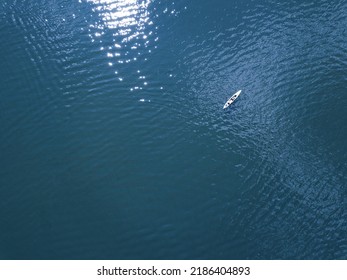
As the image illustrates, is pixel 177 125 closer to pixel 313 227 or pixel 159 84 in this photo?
pixel 159 84

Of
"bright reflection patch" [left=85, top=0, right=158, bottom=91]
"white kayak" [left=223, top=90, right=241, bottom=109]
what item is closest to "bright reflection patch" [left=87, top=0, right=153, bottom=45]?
"bright reflection patch" [left=85, top=0, right=158, bottom=91]

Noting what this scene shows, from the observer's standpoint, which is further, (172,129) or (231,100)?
(231,100)

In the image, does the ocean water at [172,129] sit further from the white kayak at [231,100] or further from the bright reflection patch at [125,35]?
the white kayak at [231,100]

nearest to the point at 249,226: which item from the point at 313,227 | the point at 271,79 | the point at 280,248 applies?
the point at 280,248

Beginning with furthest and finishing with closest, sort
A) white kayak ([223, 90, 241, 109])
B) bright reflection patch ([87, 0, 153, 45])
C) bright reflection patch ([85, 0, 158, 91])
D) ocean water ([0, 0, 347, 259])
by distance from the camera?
bright reflection patch ([87, 0, 153, 45]) → bright reflection patch ([85, 0, 158, 91]) → white kayak ([223, 90, 241, 109]) → ocean water ([0, 0, 347, 259])

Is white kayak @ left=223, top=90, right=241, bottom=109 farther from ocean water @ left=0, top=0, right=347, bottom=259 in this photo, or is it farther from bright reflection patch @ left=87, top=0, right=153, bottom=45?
bright reflection patch @ left=87, top=0, right=153, bottom=45

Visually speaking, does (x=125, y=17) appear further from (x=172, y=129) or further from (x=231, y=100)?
(x=231, y=100)

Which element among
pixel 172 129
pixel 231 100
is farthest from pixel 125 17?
pixel 231 100

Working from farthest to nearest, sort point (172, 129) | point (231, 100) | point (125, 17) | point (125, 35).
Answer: point (125, 17) → point (125, 35) → point (231, 100) → point (172, 129)

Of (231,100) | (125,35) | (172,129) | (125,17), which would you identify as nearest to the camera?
(172,129)
